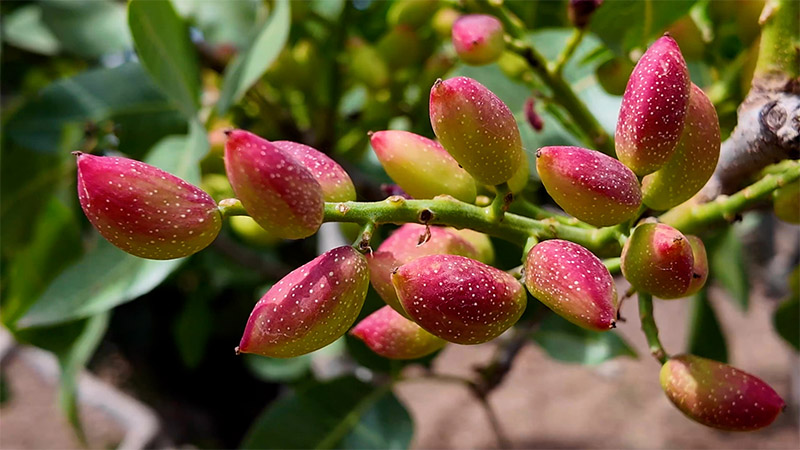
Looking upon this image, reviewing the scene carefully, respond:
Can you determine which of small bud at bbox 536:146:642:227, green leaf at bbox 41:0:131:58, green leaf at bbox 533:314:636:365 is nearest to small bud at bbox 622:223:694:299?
small bud at bbox 536:146:642:227

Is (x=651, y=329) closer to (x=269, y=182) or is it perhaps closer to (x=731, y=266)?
(x=269, y=182)

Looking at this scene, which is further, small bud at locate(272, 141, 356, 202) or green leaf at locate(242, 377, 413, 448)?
green leaf at locate(242, 377, 413, 448)

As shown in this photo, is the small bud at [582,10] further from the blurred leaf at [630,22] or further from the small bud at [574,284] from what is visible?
the small bud at [574,284]

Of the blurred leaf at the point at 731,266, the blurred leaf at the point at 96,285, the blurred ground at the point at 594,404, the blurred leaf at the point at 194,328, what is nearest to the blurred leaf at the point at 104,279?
the blurred leaf at the point at 96,285

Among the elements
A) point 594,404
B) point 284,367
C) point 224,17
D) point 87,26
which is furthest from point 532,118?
point 594,404

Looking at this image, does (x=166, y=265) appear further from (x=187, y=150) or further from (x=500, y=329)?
(x=500, y=329)

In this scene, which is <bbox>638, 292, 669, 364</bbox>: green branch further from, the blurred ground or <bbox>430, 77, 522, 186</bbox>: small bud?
the blurred ground
